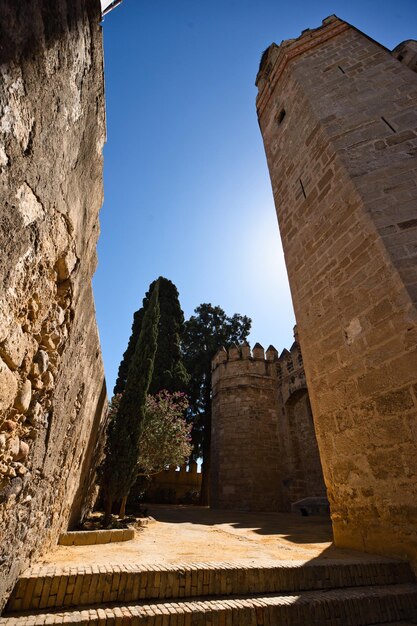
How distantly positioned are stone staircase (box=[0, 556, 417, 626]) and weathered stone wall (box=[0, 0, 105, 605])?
0.95 ft

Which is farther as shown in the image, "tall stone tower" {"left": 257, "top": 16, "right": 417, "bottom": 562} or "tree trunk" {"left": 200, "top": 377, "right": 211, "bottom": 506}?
"tree trunk" {"left": 200, "top": 377, "right": 211, "bottom": 506}

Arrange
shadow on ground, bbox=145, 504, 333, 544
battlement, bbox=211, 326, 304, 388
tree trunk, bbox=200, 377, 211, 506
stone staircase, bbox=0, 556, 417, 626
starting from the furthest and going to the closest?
tree trunk, bbox=200, 377, 211, 506 < battlement, bbox=211, 326, 304, 388 < shadow on ground, bbox=145, 504, 333, 544 < stone staircase, bbox=0, 556, 417, 626

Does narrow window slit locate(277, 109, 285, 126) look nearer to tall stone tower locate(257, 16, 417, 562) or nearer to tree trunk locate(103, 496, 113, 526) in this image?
tall stone tower locate(257, 16, 417, 562)

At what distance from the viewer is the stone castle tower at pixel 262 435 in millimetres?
12203

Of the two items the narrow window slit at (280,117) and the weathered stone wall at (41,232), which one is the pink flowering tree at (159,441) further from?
the narrow window slit at (280,117)

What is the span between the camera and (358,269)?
153 inches

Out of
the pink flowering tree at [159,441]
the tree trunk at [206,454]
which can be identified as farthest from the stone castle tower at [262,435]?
the pink flowering tree at [159,441]

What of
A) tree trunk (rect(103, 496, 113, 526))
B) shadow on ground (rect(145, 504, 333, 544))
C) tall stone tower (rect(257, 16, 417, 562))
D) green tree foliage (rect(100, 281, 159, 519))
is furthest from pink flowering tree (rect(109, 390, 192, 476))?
tall stone tower (rect(257, 16, 417, 562))

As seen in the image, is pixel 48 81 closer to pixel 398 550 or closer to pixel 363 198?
pixel 363 198

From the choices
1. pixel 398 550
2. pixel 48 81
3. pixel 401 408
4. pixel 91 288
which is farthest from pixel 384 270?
pixel 48 81

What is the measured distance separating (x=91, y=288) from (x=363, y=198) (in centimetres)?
351

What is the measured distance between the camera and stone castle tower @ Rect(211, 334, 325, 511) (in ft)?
40.0

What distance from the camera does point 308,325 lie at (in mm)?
4578

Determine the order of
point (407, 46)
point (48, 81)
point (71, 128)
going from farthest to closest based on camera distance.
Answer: point (407, 46), point (71, 128), point (48, 81)
